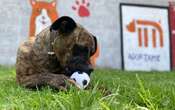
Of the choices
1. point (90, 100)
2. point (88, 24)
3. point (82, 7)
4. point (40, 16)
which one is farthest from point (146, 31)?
point (90, 100)

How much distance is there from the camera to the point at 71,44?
4898 mm

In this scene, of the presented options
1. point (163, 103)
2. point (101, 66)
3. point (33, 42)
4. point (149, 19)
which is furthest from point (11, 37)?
point (163, 103)

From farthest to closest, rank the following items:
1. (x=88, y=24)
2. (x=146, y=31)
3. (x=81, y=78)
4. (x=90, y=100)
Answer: (x=146, y=31) < (x=88, y=24) < (x=81, y=78) < (x=90, y=100)

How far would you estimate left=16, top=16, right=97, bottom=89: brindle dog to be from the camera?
487 cm

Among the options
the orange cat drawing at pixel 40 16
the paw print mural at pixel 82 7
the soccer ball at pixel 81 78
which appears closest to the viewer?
the soccer ball at pixel 81 78

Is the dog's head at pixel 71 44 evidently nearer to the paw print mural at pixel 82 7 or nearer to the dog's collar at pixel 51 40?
the dog's collar at pixel 51 40

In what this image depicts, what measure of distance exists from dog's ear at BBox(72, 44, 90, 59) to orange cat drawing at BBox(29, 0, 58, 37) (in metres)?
5.95

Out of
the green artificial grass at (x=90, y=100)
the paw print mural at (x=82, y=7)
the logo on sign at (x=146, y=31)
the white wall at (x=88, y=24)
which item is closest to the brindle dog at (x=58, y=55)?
the green artificial grass at (x=90, y=100)

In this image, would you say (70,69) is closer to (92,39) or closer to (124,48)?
(92,39)

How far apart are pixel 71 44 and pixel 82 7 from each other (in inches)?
259

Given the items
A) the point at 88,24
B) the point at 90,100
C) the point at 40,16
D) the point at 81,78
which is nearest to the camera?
the point at 90,100

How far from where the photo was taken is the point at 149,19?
1233 cm

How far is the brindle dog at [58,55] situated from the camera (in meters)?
4.87

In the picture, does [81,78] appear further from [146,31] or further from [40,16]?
[146,31]
